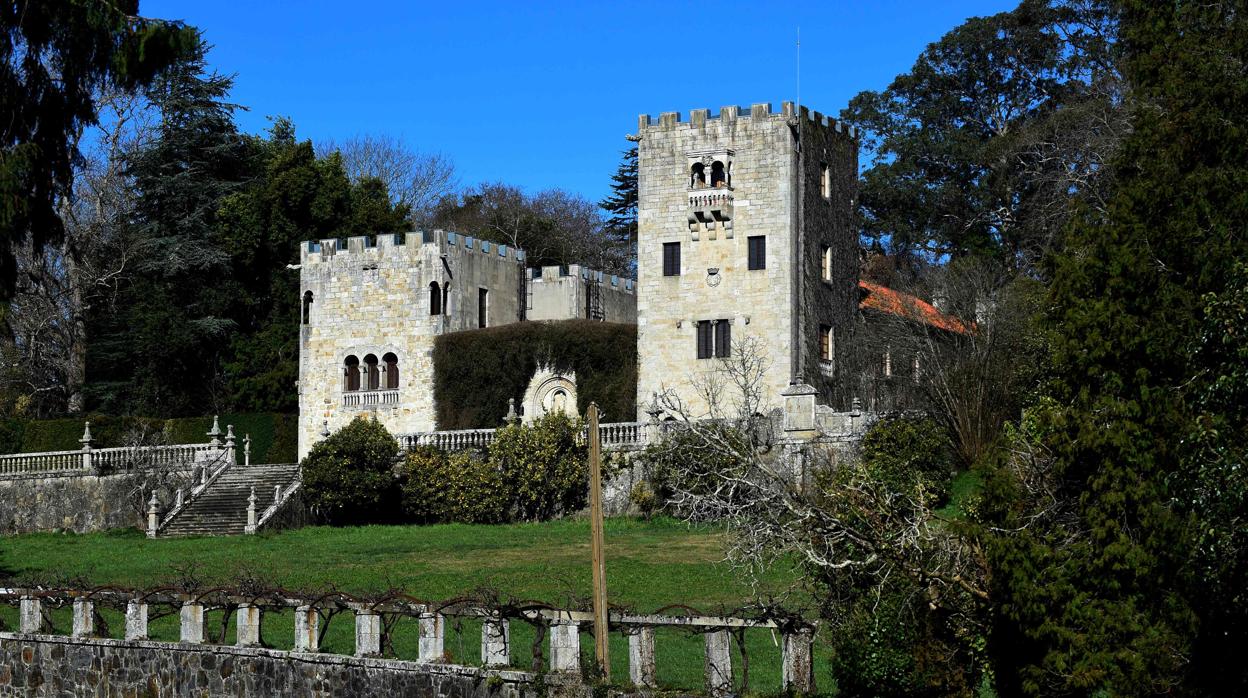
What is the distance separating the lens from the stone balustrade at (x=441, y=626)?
2064cm

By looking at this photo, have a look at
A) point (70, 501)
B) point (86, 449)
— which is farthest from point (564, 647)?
point (86, 449)

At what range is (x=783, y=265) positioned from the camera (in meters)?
44.5

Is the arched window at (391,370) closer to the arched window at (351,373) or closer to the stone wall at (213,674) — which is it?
the arched window at (351,373)

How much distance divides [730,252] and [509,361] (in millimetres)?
7297

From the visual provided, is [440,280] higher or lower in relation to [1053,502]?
higher

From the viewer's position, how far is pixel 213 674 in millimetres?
23891

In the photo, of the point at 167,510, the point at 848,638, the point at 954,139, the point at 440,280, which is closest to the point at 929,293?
the point at 954,139

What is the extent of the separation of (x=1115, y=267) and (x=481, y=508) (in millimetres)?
25672

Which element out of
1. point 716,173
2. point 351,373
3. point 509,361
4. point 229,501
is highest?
point 716,173

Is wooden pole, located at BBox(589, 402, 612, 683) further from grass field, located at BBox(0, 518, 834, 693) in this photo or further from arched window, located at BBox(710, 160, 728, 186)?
arched window, located at BBox(710, 160, 728, 186)

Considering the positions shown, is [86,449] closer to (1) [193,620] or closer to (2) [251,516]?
(2) [251,516]

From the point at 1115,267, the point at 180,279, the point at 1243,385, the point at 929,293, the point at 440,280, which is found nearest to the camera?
the point at 1243,385

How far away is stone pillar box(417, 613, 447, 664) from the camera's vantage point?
2208 cm

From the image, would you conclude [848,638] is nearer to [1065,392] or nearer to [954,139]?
[1065,392]
